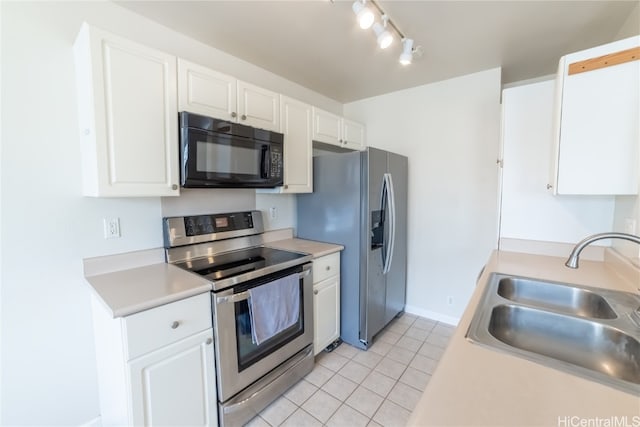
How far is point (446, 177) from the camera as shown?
2795 mm

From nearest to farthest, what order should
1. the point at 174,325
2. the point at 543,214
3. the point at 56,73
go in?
the point at 174,325
the point at 56,73
the point at 543,214

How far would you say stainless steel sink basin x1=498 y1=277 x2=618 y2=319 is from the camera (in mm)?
A: 1265

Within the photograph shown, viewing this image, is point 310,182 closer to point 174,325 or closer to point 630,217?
point 174,325

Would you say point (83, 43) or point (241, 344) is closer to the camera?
point (83, 43)

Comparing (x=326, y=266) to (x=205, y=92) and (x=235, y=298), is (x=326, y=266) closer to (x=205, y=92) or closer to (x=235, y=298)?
(x=235, y=298)

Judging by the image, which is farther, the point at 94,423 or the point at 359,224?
the point at 359,224

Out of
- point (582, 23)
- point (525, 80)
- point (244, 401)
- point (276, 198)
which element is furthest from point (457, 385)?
point (525, 80)

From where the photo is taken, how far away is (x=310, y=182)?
8.04 feet

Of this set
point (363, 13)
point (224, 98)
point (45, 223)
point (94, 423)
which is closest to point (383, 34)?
point (363, 13)

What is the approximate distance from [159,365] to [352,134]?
254cm

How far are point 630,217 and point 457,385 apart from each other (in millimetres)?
1625

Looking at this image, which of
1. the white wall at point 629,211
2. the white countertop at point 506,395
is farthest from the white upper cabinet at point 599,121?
the white countertop at point 506,395

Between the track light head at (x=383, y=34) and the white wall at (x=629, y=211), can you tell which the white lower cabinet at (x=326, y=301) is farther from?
the white wall at (x=629, y=211)

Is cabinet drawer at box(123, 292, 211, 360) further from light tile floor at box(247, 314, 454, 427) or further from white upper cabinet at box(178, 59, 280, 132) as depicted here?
white upper cabinet at box(178, 59, 280, 132)
